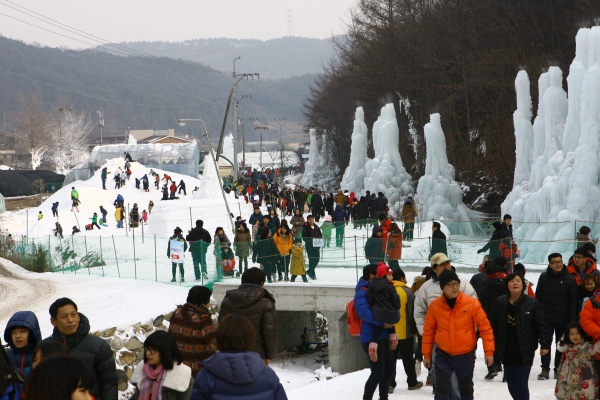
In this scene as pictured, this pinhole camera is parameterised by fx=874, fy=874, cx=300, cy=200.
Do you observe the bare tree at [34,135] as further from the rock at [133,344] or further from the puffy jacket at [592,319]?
the puffy jacket at [592,319]

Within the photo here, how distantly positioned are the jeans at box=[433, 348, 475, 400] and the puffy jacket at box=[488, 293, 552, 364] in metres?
0.48

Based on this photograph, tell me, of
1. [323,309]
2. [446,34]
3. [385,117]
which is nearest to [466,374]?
[323,309]

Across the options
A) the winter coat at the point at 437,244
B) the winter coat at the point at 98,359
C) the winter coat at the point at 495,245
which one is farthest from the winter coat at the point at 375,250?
the winter coat at the point at 98,359

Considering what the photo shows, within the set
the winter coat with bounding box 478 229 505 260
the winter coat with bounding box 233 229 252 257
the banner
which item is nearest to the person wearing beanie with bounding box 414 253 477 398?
Answer: the winter coat with bounding box 478 229 505 260

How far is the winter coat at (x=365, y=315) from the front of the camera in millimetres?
9125

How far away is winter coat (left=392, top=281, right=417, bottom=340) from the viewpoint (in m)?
10.3

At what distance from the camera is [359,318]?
935 cm

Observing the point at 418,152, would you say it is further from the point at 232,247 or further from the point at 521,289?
the point at 521,289

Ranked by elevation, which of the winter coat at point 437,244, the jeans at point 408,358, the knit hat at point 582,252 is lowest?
the jeans at point 408,358

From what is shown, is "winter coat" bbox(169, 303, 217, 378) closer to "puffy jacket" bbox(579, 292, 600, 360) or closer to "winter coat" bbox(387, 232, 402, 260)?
"puffy jacket" bbox(579, 292, 600, 360)

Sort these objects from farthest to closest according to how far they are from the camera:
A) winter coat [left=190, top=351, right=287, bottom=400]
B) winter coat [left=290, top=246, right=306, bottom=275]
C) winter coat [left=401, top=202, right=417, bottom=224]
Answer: winter coat [left=401, top=202, right=417, bottom=224] → winter coat [left=290, top=246, right=306, bottom=275] → winter coat [left=190, top=351, right=287, bottom=400]

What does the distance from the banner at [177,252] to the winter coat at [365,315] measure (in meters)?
12.4

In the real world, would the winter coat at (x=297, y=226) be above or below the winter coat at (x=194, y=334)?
above

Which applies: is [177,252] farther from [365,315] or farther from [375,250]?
[365,315]
